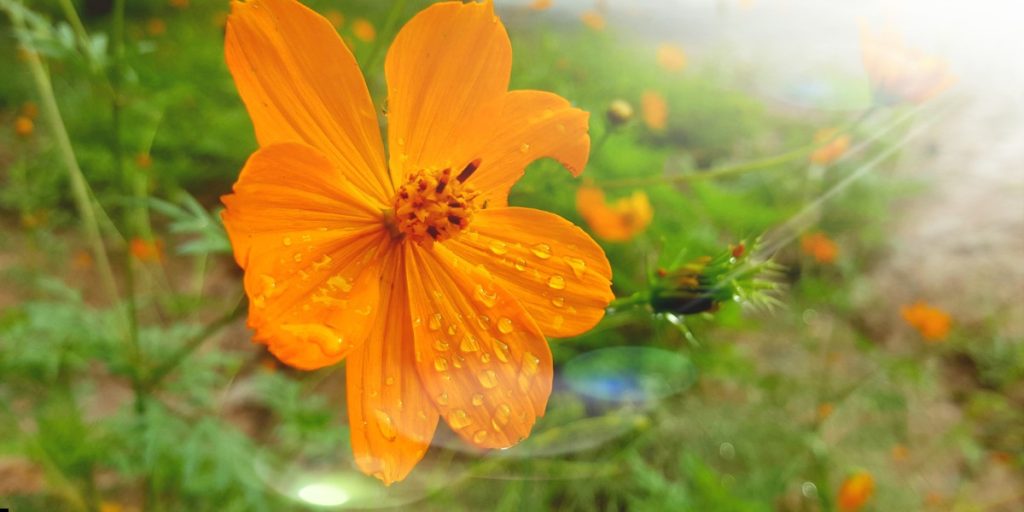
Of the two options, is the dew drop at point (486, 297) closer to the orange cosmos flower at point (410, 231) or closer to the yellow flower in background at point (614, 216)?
the orange cosmos flower at point (410, 231)

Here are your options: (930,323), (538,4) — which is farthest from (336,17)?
(930,323)

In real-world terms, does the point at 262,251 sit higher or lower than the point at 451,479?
higher

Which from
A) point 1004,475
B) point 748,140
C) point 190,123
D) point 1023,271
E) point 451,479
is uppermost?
point 190,123

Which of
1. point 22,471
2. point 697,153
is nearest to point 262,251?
point 22,471

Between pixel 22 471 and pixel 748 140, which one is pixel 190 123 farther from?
pixel 748 140

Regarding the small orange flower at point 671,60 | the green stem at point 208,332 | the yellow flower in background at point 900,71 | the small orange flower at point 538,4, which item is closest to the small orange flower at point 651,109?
the small orange flower at point 671,60

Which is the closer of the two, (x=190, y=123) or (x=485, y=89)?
(x=485, y=89)

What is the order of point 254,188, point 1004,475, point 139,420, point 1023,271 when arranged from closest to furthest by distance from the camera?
point 254,188 < point 139,420 < point 1004,475 < point 1023,271

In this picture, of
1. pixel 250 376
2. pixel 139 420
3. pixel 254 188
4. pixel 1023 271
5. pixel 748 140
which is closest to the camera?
pixel 254 188

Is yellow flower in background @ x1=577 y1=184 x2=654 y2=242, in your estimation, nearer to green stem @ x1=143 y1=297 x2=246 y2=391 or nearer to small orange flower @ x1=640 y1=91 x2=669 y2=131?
small orange flower @ x1=640 y1=91 x2=669 y2=131
